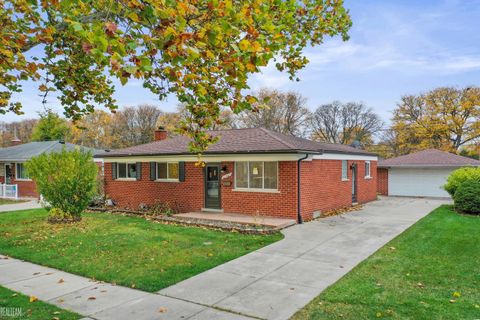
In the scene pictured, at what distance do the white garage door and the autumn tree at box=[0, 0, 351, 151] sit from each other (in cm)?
1915

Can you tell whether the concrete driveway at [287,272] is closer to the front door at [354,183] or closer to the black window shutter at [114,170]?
the front door at [354,183]

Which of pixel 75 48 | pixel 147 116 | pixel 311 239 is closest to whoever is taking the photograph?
pixel 75 48

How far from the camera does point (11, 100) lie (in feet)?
22.8

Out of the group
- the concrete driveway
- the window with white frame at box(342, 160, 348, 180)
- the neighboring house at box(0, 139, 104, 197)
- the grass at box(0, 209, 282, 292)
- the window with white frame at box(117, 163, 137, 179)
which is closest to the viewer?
the concrete driveway

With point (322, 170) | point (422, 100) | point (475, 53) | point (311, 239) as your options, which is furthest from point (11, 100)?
point (422, 100)

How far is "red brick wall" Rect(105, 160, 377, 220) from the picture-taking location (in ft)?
41.6

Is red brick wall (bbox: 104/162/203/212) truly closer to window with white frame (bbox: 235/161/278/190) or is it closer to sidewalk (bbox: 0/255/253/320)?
window with white frame (bbox: 235/161/278/190)

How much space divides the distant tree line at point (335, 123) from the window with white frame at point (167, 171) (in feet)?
63.1

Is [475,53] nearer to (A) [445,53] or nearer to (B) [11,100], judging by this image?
(A) [445,53]

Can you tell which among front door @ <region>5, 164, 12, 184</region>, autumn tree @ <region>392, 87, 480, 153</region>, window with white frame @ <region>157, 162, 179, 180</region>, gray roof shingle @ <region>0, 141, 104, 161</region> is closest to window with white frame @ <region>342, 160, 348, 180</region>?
window with white frame @ <region>157, 162, 179, 180</region>

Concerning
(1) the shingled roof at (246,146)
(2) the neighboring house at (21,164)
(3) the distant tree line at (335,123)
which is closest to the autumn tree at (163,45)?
(1) the shingled roof at (246,146)

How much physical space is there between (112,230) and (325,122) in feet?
141

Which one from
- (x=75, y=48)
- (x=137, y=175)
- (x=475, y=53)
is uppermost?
(x=475, y=53)

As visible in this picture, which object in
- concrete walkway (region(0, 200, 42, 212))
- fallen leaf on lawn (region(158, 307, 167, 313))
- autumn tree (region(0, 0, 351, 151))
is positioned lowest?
concrete walkway (region(0, 200, 42, 212))
